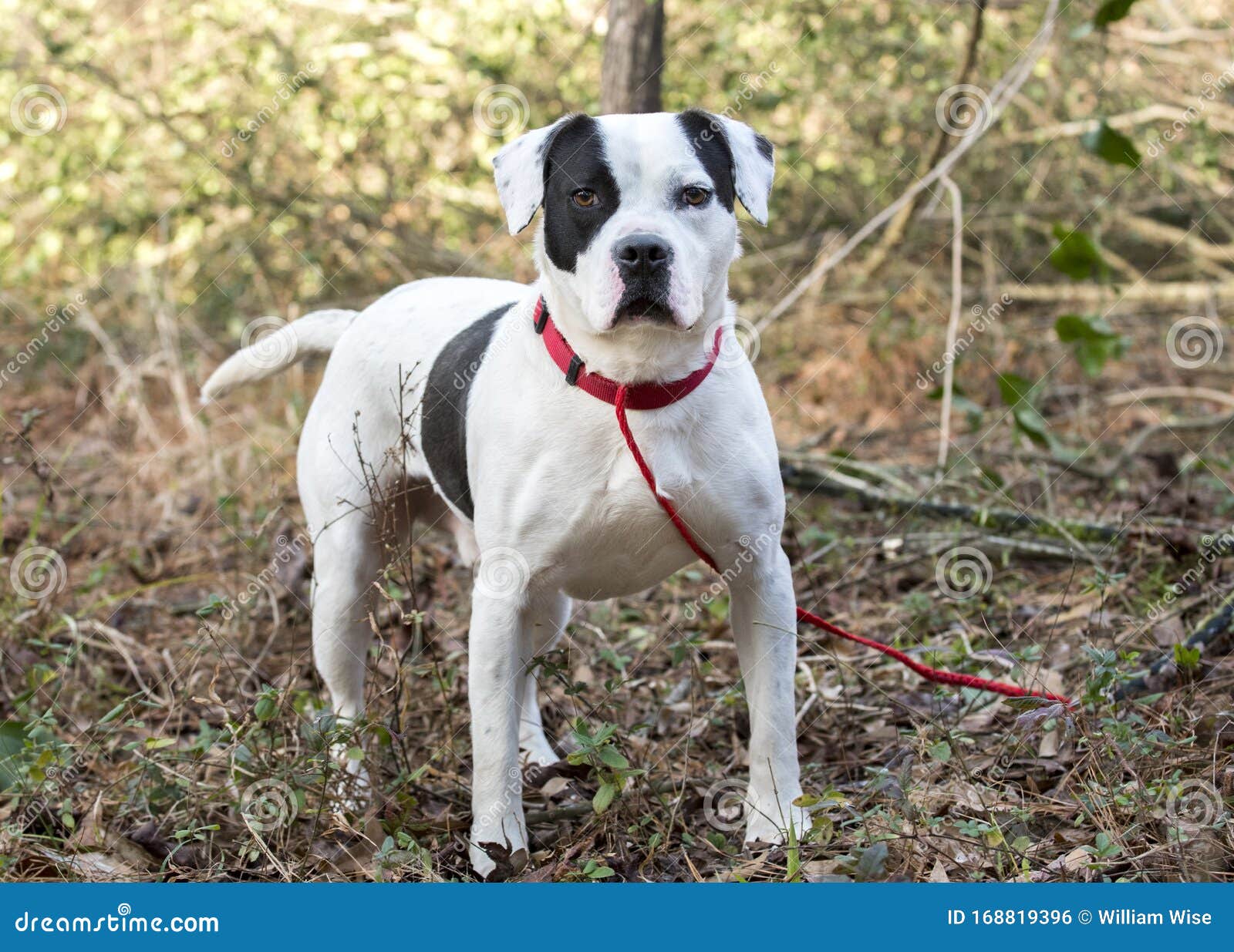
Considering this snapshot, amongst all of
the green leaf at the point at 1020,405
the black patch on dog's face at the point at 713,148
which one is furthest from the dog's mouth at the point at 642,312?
the green leaf at the point at 1020,405

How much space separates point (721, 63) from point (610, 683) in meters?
5.25

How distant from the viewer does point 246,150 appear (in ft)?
24.8

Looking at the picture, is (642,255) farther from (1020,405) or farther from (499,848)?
(1020,405)

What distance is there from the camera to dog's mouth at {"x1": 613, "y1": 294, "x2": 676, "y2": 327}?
266cm

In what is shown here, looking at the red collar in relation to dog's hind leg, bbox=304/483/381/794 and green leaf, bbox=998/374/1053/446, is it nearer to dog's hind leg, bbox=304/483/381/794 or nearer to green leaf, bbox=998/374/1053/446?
dog's hind leg, bbox=304/483/381/794

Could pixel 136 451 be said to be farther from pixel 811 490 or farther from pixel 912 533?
pixel 912 533

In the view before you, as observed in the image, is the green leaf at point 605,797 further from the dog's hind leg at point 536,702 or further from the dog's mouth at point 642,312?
the dog's mouth at point 642,312

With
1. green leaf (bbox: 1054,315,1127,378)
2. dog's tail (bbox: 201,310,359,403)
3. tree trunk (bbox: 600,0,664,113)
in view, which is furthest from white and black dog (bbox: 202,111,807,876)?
tree trunk (bbox: 600,0,664,113)

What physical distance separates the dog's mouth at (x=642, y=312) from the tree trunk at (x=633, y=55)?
2.32m

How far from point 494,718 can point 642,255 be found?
3.88 ft

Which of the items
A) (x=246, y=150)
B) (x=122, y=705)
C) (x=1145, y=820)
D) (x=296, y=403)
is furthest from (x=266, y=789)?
(x=246, y=150)

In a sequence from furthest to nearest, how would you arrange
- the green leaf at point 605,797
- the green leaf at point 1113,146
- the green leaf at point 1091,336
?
the green leaf at point 1091,336 < the green leaf at point 605,797 < the green leaf at point 1113,146

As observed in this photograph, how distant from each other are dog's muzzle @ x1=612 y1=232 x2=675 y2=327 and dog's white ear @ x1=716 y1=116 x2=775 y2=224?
385mm

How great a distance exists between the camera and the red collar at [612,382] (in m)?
2.90
